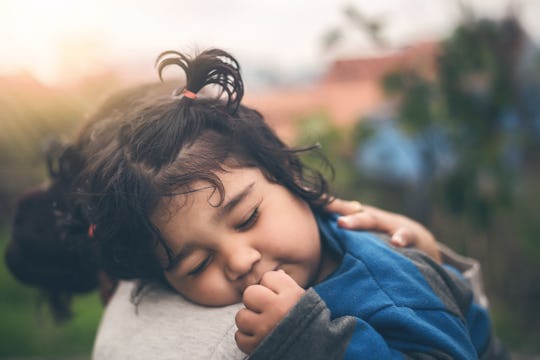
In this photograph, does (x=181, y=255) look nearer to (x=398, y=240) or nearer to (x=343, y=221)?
(x=343, y=221)

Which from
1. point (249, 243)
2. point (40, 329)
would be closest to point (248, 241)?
point (249, 243)

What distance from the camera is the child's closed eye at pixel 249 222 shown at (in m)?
1.41

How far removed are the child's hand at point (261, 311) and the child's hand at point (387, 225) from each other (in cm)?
42

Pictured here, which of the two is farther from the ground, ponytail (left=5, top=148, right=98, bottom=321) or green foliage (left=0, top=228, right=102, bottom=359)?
ponytail (left=5, top=148, right=98, bottom=321)

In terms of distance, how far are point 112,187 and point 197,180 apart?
0.76 ft

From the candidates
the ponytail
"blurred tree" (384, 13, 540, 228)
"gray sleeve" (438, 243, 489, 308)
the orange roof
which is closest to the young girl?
"gray sleeve" (438, 243, 489, 308)

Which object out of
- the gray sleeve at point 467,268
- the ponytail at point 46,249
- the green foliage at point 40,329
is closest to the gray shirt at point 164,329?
the ponytail at point 46,249

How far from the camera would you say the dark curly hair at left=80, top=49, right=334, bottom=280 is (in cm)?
144

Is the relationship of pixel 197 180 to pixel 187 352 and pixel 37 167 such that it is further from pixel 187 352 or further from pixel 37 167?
pixel 37 167

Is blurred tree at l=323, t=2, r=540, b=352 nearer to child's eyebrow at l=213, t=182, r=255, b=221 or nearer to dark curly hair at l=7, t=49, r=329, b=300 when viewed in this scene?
dark curly hair at l=7, t=49, r=329, b=300

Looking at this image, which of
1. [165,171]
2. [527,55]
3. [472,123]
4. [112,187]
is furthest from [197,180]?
[527,55]

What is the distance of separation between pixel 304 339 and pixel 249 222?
36cm

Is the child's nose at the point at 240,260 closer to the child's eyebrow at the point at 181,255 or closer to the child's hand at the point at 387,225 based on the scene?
the child's eyebrow at the point at 181,255

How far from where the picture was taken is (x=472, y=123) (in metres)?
3.20
